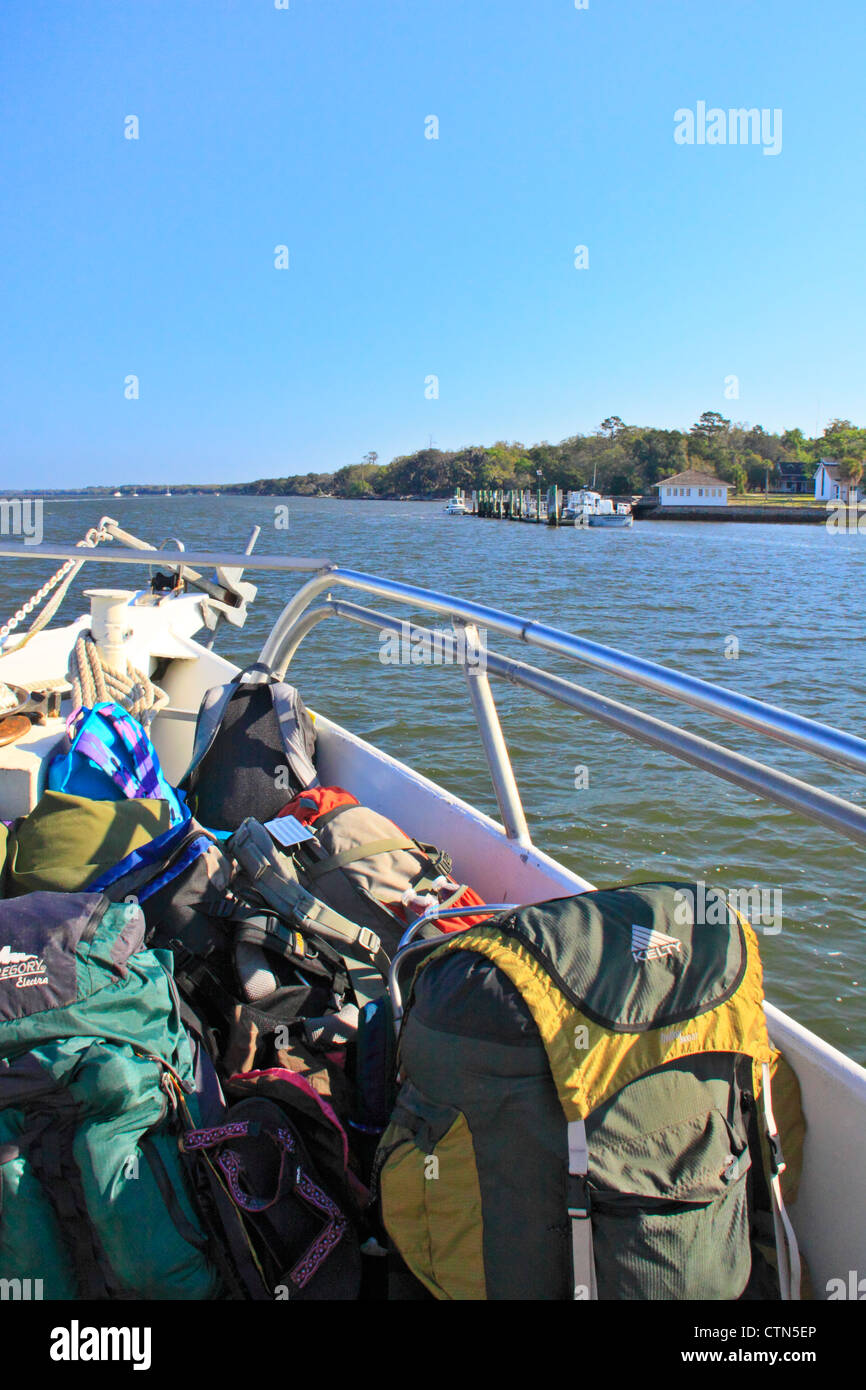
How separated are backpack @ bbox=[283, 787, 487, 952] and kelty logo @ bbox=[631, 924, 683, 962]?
0.78 meters

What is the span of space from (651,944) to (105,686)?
270 cm

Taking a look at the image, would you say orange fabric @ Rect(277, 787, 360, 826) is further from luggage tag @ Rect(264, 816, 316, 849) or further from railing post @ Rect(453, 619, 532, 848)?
railing post @ Rect(453, 619, 532, 848)

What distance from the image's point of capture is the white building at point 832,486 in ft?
256

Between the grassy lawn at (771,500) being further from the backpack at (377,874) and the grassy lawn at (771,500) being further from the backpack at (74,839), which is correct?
the backpack at (74,839)

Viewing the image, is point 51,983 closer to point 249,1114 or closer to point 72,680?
point 249,1114

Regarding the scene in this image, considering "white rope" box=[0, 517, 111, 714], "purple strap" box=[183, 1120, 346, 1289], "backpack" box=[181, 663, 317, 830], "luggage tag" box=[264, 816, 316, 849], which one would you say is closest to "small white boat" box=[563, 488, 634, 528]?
"white rope" box=[0, 517, 111, 714]

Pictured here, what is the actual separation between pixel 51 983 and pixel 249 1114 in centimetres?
36

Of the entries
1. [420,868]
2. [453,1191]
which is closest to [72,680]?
[420,868]

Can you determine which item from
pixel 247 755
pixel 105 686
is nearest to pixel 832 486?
pixel 105 686

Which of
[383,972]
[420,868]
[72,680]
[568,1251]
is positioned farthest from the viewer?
[72,680]

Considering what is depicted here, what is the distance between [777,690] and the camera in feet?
37.2

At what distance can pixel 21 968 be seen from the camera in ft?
4.23

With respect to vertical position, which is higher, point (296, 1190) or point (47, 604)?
point (47, 604)

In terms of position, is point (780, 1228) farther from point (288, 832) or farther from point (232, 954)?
point (288, 832)
